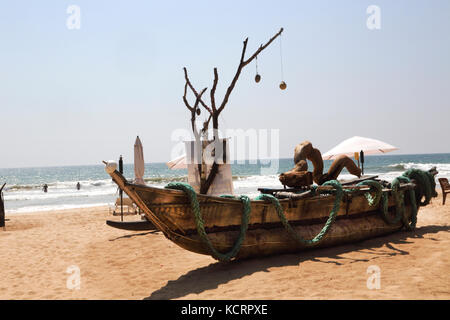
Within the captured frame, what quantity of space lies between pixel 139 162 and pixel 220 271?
6.79 m

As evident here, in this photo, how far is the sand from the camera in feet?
14.5

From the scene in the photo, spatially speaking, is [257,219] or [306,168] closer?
[257,219]

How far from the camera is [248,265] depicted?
18.4 feet

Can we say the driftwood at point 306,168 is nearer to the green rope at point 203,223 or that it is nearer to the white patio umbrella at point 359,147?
the green rope at point 203,223

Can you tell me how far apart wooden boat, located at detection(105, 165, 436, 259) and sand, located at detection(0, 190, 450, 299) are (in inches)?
8.5

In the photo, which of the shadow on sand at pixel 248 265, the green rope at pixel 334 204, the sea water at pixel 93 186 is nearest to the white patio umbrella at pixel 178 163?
the sea water at pixel 93 186

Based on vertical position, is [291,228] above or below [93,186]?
above

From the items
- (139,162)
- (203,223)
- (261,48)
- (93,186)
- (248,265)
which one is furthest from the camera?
(93,186)

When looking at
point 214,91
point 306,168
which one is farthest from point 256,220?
point 214,91

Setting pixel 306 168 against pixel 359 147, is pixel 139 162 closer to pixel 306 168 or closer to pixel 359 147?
pixel 306 168

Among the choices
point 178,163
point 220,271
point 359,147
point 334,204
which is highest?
point 359,147

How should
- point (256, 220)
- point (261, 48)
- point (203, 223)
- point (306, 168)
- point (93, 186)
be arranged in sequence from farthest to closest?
point (93, 186)
point (261, 48)
point (306, 168)
point (256, 220)
point (203, 223)

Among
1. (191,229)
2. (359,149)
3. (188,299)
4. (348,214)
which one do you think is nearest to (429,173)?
(359,149)

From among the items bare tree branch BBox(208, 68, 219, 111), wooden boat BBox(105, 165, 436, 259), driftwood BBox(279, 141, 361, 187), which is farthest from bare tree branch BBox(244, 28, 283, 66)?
wooden boat BBox(105, 165, 436, 259)
